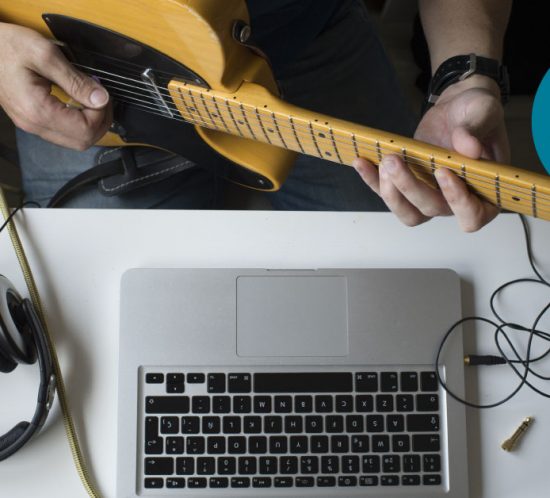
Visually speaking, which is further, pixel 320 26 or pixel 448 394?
pixel 320 26

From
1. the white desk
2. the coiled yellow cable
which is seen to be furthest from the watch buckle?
the coiled yellow cable

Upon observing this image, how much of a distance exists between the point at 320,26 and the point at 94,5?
0.41m

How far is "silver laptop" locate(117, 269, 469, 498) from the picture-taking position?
0.71 meters

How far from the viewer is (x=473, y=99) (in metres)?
0.74

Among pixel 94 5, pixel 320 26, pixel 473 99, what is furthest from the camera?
pixel 320 26

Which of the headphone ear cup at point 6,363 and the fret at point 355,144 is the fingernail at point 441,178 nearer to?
the fret at point 355,144

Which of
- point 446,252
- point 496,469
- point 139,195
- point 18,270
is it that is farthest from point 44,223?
point 496,469

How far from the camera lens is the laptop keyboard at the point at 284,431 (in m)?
0.71

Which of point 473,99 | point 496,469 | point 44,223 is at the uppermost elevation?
point 473,99

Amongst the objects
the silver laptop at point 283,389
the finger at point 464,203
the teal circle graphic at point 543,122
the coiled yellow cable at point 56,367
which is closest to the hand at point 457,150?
the finger at point 464,203

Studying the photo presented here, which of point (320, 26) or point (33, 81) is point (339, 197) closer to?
point (320, 26)

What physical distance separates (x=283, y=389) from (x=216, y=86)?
1.07ft

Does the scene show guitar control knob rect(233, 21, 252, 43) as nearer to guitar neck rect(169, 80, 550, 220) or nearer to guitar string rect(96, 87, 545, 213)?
guitar neck rect(169, 80, 550, 220)

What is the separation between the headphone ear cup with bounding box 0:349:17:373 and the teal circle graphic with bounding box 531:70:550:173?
0.76 m
